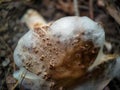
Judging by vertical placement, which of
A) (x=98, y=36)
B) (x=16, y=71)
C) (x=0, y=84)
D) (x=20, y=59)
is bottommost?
(x=0, y=84)

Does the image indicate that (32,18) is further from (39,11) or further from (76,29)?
(76,29)

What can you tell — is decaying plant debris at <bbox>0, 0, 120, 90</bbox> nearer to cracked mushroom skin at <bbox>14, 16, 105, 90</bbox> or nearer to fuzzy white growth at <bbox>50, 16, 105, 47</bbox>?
cracked mushroom skin at <bbox>14, 16, 105, 90</bbox>

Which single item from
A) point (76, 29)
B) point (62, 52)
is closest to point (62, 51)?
point (62, 52)

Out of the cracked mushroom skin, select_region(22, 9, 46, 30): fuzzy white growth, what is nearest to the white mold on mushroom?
the cracked mushroom skin

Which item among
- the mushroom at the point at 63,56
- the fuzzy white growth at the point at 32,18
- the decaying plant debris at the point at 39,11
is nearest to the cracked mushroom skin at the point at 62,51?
the mushroom at the point at 63,56

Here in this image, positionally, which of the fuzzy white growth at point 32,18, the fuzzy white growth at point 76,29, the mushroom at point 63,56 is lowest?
the fuzzy white growth at point 32,18

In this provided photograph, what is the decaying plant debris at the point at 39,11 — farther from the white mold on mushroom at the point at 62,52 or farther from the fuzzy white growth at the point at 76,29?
the fuzzy white growth at the point at 76,29

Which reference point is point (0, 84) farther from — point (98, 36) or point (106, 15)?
point (106, 15)

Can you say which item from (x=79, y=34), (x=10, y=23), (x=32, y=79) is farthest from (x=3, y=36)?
(x=79, y=34)
